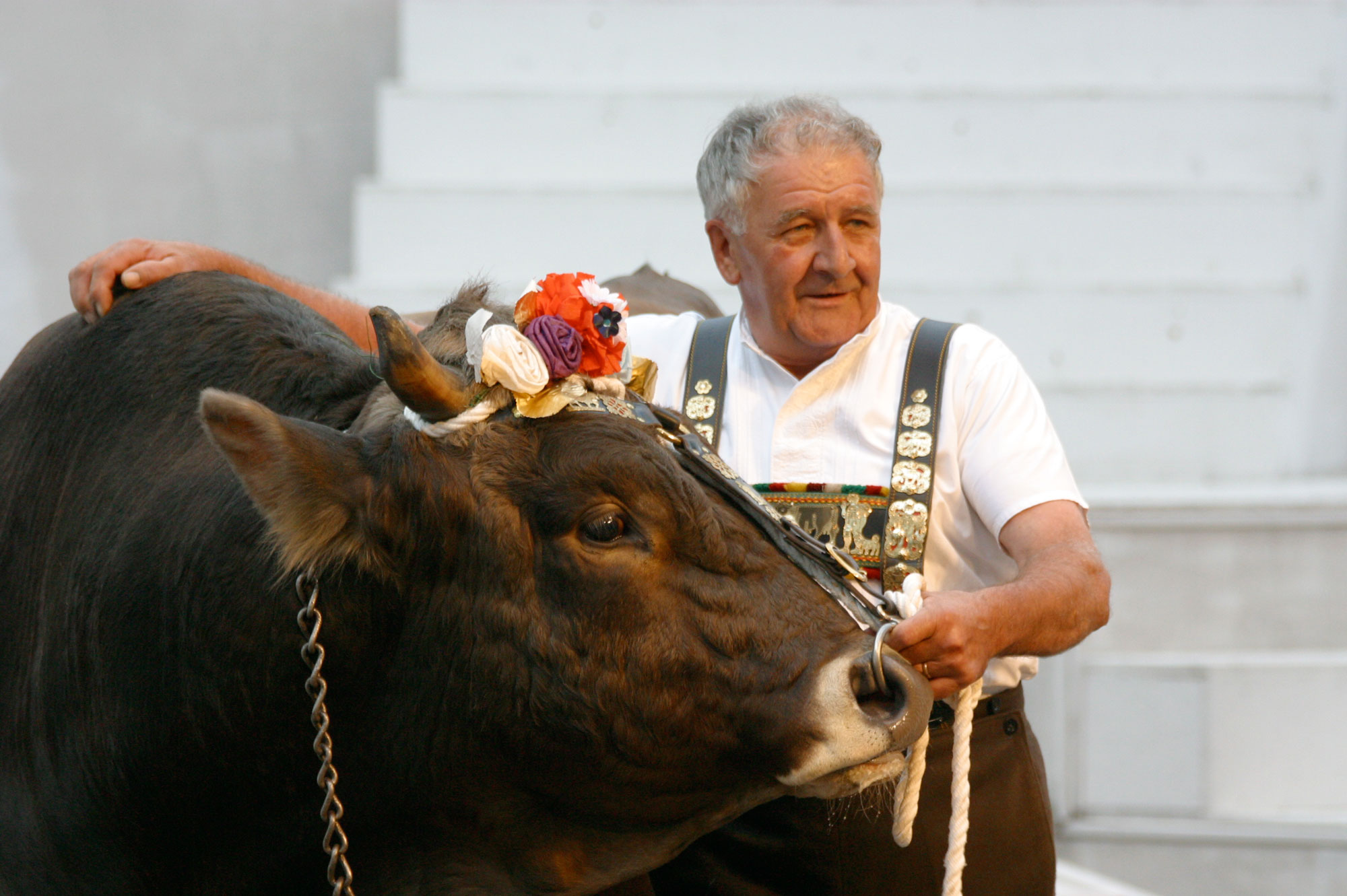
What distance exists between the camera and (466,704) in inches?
59.0

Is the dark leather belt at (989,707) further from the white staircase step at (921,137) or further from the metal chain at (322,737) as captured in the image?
the white staircase step at (921,137)

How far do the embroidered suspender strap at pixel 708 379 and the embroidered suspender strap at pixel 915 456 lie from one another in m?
0.28

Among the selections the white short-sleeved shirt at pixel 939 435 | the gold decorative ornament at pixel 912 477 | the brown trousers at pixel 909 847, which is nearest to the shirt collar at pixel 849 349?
the white short-sleeved shirt at pixel 939 435

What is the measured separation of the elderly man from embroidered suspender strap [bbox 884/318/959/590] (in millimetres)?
17

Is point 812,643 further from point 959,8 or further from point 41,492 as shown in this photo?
point 959,8

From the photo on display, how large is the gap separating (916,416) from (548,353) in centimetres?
69

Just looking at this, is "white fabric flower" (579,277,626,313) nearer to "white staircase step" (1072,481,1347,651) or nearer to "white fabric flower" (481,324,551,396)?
"white fabric flower" (481,324,551,396)

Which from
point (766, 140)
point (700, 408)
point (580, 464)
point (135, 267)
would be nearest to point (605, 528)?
point (580, 464)

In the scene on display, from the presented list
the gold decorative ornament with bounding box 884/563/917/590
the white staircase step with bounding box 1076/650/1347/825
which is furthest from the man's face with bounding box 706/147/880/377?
the white staircase step with bounding box 1076/650/1347/825

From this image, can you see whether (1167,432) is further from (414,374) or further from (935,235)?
(414,374)

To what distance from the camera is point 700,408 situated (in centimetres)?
210

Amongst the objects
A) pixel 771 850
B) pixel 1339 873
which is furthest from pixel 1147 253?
pixel 771 850

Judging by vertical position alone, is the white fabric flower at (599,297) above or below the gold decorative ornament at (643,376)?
above

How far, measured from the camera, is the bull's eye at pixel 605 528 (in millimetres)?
1431
